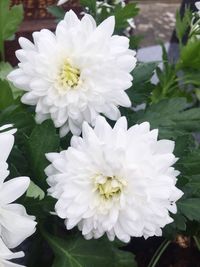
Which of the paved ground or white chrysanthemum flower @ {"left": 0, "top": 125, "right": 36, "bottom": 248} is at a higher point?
white chrysanthemum flower @ {"left": 0, "top": 125, "right": 36, "bottom": 248}

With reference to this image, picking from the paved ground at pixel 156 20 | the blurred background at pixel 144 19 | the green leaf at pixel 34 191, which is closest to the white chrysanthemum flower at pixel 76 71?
the green leaf at pixel 34 191

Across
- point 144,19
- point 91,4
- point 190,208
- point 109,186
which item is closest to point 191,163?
point 190,208

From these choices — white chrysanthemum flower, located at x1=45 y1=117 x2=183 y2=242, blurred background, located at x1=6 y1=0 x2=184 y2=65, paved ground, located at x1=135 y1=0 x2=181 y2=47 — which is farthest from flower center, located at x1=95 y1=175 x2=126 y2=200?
paved ground, located at x1=135 y1=0 x2=181 y2=47

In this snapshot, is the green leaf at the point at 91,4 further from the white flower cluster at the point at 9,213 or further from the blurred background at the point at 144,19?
the blurred background at the point at 144,19

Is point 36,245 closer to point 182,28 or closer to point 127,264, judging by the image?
point 127,264

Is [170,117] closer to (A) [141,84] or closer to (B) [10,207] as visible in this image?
(A) [141,84]

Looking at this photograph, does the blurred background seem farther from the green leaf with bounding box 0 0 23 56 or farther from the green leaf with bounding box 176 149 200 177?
the green leaf with bounding box 176 149 200 177
